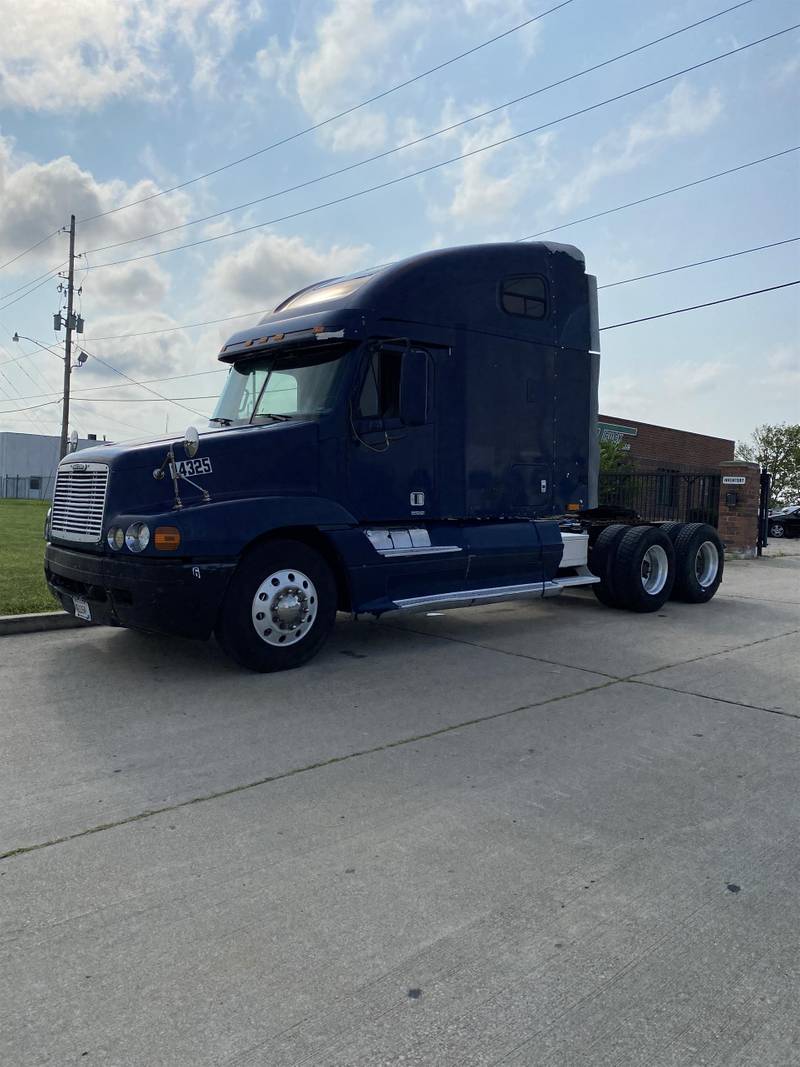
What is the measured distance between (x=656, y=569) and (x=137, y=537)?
257 inches

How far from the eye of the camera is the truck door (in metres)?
7.13

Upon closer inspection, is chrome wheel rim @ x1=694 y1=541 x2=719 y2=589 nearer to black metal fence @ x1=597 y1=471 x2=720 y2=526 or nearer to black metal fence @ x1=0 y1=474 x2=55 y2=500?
black metal fence @ x1=597 y1=471 x2=720 y2=526

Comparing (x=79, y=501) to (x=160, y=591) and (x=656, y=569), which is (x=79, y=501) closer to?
(x=160, y=591)

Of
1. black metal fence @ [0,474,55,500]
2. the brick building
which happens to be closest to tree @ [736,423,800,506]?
the brick building

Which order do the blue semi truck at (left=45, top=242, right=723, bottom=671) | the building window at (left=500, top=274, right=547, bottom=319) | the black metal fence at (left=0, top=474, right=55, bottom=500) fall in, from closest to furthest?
1. the blue semi truck at (left=45, top=242, right=723, bottom=671)
2. the building window at (left=500, top=274, right=547, bottom=319)
3. the black metal fence at (left=0, top=474, right=55, bottom=500)

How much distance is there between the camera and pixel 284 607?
6453 mm

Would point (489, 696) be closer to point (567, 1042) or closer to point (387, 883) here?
point (387, 883)

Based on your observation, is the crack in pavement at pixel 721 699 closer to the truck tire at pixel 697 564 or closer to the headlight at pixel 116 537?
the headlight at pixel 116 537

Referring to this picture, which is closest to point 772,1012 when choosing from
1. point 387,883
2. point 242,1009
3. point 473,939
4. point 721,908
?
point 721,908

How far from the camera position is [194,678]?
6297 mm

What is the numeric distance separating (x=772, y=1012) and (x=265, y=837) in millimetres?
2002

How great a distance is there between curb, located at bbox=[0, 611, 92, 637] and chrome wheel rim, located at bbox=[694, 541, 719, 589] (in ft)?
24.7

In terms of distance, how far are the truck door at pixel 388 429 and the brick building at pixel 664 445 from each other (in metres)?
16.7

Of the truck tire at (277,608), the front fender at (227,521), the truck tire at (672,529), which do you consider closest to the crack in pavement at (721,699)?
the truck tire at (277,608)
